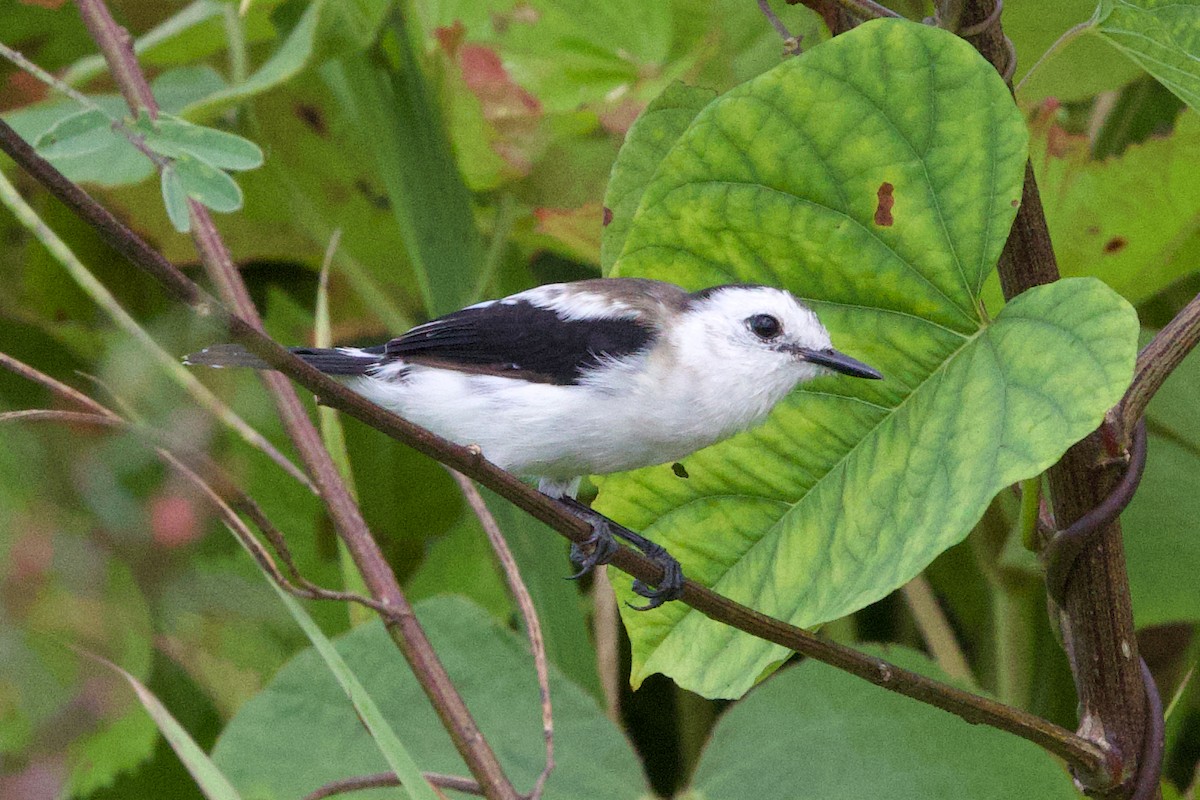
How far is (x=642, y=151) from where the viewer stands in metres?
0.98

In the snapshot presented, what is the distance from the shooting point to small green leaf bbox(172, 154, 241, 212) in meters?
0.67

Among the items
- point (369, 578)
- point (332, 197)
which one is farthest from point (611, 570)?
point (332, 197)

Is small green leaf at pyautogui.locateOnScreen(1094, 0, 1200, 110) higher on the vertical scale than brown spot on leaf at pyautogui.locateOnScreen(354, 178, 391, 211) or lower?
higher

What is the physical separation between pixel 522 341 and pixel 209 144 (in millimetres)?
339

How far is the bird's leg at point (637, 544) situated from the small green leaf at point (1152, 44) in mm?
443

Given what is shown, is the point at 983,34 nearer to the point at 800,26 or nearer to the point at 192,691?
the point at 800,26

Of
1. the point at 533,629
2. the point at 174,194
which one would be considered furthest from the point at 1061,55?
the point at 174,194

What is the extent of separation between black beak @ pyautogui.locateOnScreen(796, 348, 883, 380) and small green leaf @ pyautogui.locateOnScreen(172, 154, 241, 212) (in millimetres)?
392

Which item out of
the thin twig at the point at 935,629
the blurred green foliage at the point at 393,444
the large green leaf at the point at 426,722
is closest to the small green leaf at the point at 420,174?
the blurred green foliage at the point at 393,444

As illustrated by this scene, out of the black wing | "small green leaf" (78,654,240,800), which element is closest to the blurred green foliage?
the black wing

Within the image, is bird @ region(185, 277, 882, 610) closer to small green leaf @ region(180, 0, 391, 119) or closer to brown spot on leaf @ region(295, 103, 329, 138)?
small green leaf @ region(180, 0, 391, 119)

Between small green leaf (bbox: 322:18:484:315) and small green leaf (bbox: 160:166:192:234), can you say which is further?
small green leaf (bbox: 322:18:484:315)

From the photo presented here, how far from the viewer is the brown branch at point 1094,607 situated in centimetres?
76

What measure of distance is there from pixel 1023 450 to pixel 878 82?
0.85 ft
